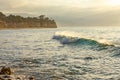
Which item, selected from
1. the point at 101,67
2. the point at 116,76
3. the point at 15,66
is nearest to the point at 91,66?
the point at 101,67

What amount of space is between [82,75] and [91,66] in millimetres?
2599

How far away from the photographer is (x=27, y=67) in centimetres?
1641

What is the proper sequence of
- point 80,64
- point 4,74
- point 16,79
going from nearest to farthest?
point 16,79, point 4,74, point 80,64

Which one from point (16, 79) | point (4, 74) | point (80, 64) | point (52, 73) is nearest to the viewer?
point (16, 79)

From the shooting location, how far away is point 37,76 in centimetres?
1370

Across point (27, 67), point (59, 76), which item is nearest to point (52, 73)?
point (59, 76)

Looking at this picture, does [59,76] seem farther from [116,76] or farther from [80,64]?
[80,64]

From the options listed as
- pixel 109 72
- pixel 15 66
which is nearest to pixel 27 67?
pixel 15 66

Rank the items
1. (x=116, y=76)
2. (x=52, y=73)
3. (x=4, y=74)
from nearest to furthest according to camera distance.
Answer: (x=4, y=74)
(x=116, y=76)
(x=52, y=73)

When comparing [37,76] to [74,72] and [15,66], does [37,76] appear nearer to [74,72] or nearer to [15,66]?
[74,72]

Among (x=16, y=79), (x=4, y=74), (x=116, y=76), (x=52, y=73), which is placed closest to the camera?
(x=16, y=79)

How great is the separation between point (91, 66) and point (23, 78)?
5.44 m

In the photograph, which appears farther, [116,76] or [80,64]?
[80,64]

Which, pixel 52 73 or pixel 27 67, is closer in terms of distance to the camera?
pixel 52 73
